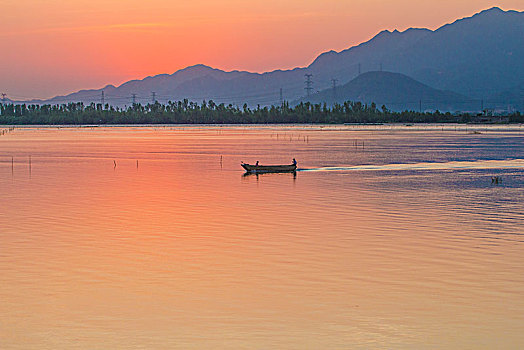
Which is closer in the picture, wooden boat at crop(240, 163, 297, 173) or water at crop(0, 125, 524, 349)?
water at crop(0, 125, 524, 349)

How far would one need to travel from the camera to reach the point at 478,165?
63.7m

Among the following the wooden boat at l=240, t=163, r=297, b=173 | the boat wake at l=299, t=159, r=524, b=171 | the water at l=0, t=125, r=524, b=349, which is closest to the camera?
the water at l=0, t=125, r=524, b=349

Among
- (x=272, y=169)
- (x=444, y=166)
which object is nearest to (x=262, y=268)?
(x=272, y=169)

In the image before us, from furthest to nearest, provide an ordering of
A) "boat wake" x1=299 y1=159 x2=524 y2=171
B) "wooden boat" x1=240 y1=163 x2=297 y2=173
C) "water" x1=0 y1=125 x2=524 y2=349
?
"boat wake" x1=299 y1=159 x2=524 y2=171
"wooden boat" x1=240 y1=163 x2=297 y2=173
"water" x1=0 y1=125 x2=524 y2=349

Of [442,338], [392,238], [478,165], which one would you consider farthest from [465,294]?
[478,165]

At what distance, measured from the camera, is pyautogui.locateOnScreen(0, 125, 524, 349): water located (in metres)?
14.3

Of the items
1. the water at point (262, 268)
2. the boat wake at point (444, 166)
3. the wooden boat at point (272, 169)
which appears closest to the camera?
the water at point (262, 268)

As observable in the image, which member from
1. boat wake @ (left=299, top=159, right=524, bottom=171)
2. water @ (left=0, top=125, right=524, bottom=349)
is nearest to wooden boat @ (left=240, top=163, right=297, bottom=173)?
boat wake @ (left=299, top=159, right=524, bottom=171)

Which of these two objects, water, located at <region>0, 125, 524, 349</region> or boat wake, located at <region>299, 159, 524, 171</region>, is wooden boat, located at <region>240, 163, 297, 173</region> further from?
water, located at <region>0, 125, 524, 349</region>

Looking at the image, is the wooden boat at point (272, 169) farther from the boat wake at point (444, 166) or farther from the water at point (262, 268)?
the water at point (262, 268)

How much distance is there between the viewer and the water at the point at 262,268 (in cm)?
1427

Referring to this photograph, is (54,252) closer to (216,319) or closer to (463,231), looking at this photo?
(216,319)

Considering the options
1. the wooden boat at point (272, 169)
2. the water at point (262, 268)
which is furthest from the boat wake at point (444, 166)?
the water at point (262, 268)

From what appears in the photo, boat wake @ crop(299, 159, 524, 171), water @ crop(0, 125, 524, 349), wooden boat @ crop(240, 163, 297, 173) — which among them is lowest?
water @ crop(0, 125, 524, 349)
